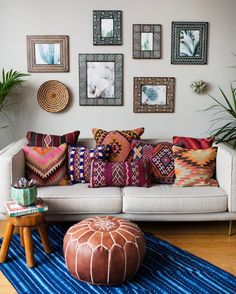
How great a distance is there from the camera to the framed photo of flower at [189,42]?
12.5ft

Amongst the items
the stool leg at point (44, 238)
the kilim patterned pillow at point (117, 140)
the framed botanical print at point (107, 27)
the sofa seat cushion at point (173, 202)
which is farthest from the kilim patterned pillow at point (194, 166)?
the framed botanical print at point (107, 27)

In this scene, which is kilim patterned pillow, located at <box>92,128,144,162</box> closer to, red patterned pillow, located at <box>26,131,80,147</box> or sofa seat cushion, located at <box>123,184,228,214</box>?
red patterned pillow, located at <box>26,131,80,147</box>

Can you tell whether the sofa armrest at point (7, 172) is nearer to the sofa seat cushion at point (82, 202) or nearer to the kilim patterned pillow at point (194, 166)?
the sofa seat cushion at point (82, 202)

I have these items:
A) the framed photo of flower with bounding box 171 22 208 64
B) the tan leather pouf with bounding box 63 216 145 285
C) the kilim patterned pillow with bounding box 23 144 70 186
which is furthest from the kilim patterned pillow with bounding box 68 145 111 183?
the framed photo of flower with bounding box 171 22 208 64

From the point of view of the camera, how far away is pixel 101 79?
152 inches

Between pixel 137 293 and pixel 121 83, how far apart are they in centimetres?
222

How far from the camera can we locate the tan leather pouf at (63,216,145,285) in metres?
2.29

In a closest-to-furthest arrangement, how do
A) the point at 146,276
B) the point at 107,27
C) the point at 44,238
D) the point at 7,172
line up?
the point at 146,276 → the point at 44,238 → the point at 7,172 → the point at 107,27

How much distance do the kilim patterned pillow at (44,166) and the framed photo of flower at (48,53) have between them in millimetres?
957

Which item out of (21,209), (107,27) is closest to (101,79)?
(107,27)

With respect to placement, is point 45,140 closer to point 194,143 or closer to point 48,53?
point 48,53

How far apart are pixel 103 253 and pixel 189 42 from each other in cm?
246

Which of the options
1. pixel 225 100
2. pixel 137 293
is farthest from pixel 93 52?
pixel 137 293

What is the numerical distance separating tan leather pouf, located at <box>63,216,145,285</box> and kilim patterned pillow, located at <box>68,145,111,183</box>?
0.97 m
